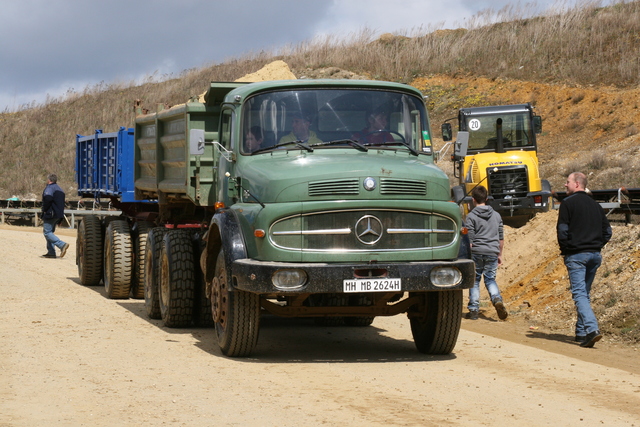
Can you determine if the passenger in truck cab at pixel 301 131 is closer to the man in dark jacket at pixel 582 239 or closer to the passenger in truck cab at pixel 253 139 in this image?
the passenger in truck cab at pixel 253 139

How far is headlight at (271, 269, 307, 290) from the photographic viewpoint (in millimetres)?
8586

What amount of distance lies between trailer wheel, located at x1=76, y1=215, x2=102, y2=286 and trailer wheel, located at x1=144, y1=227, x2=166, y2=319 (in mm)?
4127

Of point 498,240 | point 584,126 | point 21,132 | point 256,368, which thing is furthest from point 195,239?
point 21,132

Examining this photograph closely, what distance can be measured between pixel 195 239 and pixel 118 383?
3876 millimetres

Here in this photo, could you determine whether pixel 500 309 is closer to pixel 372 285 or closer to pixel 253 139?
pixel 372 285

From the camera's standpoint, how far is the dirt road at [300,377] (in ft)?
22.1

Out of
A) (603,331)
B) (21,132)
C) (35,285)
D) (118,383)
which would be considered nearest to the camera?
(118,383)

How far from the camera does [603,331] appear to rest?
37.9 ft

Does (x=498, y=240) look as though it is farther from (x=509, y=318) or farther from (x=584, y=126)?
(x=584, y=126)

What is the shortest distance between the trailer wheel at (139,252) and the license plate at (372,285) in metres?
6.66

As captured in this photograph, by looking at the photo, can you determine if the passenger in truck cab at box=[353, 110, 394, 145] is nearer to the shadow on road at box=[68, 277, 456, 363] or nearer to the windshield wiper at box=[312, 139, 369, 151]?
the windshield wiper at box=[312, 139, 369, 151]

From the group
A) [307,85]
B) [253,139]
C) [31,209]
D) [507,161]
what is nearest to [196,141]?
[253,139]

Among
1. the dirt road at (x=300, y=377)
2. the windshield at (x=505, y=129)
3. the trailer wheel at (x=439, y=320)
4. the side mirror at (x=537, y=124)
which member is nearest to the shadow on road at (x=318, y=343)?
the dirt road at (x=300, y=377)

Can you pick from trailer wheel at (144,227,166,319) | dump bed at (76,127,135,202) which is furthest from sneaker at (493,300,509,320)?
dump bed at (76,127,135,202)
